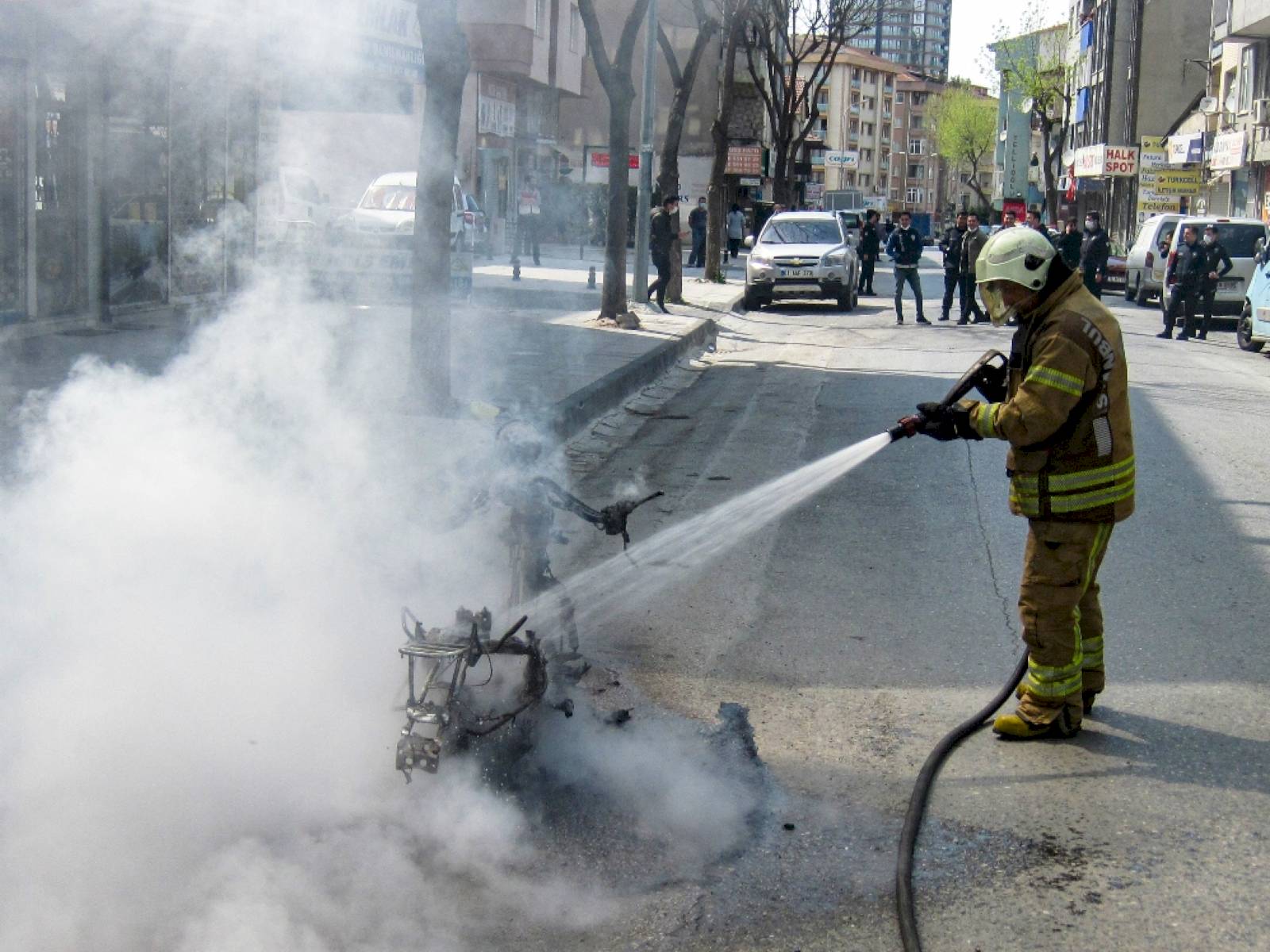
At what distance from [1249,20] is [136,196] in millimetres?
27241

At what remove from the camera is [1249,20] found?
32.5 metres

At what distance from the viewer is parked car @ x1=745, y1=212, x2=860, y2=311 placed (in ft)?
74.0

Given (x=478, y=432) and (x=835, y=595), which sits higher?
(x=478, y=432)

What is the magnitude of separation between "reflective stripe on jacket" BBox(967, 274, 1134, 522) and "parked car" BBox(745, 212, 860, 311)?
1847 centimetres

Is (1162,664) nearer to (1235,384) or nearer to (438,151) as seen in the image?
(438,151)

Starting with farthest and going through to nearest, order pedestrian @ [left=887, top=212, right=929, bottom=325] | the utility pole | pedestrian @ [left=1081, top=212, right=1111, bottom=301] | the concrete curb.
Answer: pedestrian @ [left=1081, top=212, right=1111, bottom=301] < the utility pole < pedestrian @ [left=887, top=212, right=929, bottom=325] < the concrete curb

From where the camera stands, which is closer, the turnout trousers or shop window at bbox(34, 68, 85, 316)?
the turnout trousers

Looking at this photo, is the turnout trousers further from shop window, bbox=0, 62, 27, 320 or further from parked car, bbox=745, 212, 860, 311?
parked car, bbox=745, 212, 860, 311

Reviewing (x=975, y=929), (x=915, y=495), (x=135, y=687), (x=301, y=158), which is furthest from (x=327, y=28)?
(x=301, y=158)

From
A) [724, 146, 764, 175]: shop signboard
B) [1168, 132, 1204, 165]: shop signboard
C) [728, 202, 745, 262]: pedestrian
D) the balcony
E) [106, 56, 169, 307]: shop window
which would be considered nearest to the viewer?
[106, 56, 169, 307]: shop window

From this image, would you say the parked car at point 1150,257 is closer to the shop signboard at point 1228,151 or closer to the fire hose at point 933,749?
the shop signboard at point 1228,151

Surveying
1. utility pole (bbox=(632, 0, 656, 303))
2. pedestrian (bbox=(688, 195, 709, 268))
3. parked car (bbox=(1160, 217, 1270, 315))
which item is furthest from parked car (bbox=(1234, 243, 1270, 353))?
pedestrian (bbox=(688, 195, 709, 268))

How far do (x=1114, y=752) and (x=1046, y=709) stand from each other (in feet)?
0.74

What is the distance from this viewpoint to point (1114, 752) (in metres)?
4.21
